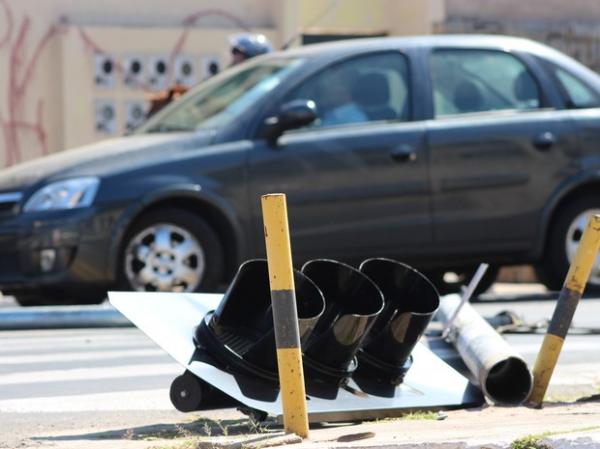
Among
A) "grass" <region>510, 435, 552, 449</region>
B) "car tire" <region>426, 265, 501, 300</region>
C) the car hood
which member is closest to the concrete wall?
"car tire" <region>426, 265, 501, 300</region>

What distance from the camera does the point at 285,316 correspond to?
4.99 m

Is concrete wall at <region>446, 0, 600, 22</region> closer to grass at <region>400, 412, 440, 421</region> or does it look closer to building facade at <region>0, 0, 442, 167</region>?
building facade at <region>0, 0, 442, 167</region>

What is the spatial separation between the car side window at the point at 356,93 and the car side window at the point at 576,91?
111cm

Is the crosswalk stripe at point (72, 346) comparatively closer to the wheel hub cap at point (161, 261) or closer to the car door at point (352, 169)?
the wheel hub cap at point (161, 261)

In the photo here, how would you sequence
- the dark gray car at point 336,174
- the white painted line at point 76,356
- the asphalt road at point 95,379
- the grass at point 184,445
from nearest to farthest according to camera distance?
the grass at point 184,445 → the asphalt road at point 95,379 → the white painted line at point 76,356 → the dark gray car at point 336,174

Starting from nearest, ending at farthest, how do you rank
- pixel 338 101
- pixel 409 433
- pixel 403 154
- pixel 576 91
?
pixel 409 433, pixel 403 154, pixel 338 101, pixel 576 91

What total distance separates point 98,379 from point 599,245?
2204 millimetres

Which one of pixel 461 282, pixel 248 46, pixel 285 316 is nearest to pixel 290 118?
pixel 248 46

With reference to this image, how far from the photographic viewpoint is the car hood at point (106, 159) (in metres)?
9.42

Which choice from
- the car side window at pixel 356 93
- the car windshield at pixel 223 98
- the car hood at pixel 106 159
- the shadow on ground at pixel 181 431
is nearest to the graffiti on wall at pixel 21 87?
the car windshield at pixel 223 98

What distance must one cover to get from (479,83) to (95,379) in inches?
172

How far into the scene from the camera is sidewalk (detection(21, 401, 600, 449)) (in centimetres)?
472

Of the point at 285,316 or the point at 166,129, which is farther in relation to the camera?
the point at 166,129

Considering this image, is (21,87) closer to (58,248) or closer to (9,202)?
(9,202)
